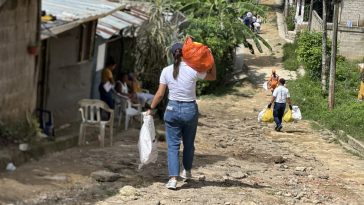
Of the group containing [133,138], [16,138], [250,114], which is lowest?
[250,114]

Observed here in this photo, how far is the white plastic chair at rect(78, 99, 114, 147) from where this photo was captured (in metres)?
10.9

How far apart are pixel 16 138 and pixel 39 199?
2425 mm

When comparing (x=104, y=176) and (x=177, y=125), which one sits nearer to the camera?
(x=177, y=125)

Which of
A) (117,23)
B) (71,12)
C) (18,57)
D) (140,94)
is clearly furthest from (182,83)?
(117,23)

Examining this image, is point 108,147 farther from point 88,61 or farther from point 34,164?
point 88,61

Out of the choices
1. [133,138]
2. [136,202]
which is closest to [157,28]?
[133,138]

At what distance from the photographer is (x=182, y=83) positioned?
758 cm

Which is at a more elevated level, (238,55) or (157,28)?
(157,28)

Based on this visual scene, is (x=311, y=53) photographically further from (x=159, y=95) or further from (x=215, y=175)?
(x=159, y=95)

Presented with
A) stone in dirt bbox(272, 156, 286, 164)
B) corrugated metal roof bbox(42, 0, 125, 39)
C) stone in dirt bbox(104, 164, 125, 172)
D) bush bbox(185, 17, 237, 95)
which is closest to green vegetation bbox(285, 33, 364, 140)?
bush bbox(185, 17, 237, 95)

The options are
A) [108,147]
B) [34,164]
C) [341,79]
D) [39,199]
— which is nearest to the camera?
[39,199]

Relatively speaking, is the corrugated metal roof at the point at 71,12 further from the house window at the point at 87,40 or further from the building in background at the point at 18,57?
the building in background at the point at 18,57

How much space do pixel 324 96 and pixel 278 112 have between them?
6.86 meters

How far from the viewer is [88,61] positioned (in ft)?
45.0
